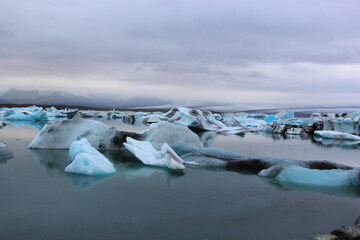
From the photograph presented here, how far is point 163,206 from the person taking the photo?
2576 mm

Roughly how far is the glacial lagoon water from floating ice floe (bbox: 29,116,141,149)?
73.0 inches

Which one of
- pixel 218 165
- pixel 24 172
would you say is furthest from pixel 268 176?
pixel 24 172

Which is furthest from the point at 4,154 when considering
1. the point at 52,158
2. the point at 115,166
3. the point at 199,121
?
the point at 199,121

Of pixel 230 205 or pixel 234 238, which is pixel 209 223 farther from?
pixel 230 205

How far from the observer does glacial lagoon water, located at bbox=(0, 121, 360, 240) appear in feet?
6.77

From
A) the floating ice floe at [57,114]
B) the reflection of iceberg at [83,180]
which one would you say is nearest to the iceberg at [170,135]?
the reflection of iceberg at [83,180]

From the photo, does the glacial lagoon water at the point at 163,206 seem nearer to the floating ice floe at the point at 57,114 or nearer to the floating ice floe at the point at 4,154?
the floating ice floe at the point at 4,154

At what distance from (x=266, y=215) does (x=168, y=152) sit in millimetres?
2242

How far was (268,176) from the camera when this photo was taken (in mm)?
3859

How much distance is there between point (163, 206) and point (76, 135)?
393cm

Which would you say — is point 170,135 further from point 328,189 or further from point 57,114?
point 57,114

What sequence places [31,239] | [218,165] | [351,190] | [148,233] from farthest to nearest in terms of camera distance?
[218,165] < [351,190] < [148,233] < [31,239]

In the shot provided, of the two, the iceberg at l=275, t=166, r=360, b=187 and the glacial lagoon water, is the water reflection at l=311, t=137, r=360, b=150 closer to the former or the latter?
the iceberg at l=275, t=166, r=360, b=187

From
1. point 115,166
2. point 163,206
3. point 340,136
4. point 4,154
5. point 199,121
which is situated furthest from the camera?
point 199,121
